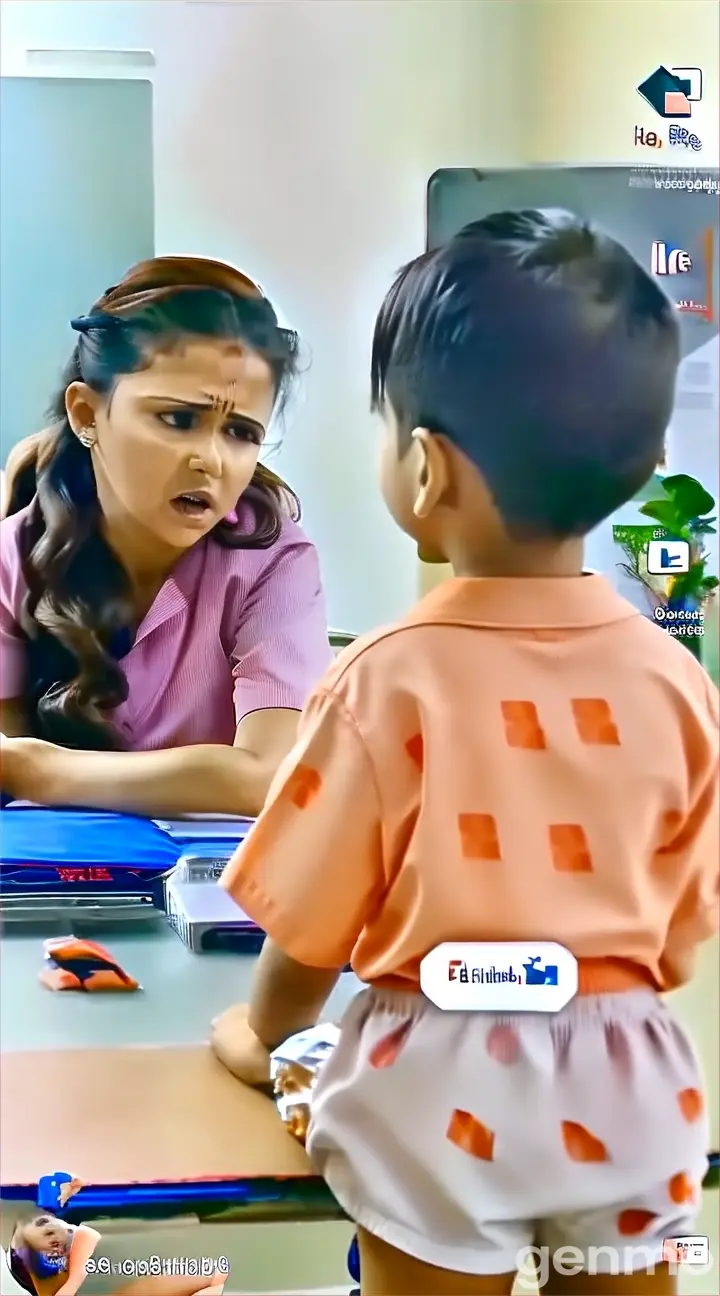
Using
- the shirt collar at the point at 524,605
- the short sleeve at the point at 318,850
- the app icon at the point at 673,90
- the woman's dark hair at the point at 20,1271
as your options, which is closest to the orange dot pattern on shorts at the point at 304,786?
the short sleeve at the point at 318,850

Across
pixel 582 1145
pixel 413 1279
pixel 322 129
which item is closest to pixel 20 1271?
pixel 413 1279

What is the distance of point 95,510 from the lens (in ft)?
2.12

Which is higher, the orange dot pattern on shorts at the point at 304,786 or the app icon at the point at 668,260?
the app icon at the point at 668,260

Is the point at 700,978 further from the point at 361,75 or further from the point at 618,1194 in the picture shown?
the point at 361,75

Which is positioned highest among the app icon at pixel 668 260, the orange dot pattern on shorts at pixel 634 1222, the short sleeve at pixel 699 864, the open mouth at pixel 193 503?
the app icon at pixel 668 260

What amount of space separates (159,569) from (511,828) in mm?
257

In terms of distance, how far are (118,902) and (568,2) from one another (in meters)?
0.59

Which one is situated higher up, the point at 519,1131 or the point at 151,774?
the point at 151,774

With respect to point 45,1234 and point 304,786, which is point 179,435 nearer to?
point 304,786

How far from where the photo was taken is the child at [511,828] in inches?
22.5

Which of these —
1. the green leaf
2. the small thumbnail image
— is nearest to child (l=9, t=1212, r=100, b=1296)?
the small thumbnail image

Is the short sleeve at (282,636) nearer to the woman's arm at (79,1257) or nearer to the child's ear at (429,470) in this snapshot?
the child's ear at (429,470)

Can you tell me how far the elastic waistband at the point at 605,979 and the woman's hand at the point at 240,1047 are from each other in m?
0.09

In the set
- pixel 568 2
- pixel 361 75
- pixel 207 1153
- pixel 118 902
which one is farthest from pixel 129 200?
pixel 207 1153
